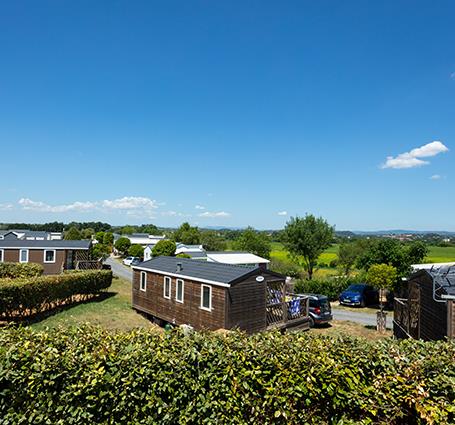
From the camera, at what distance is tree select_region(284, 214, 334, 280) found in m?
37.9

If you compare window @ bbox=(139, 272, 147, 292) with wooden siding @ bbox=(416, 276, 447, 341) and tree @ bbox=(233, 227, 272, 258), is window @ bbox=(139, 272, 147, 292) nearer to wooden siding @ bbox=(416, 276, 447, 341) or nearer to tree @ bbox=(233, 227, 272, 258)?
wooden siding @ bbox=(416, 276, 447, 341)

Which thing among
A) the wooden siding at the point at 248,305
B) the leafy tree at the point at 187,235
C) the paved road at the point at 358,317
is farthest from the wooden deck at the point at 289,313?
the leafy tree at the point at 187,235

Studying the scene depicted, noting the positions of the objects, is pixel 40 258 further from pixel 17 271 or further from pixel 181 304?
pixel 181 304

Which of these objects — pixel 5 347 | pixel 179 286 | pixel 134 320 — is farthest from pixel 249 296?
pixel 5 347

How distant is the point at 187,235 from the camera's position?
7125 centimetres

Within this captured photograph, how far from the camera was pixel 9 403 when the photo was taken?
387 centimetres

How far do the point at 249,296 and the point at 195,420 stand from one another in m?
10.3

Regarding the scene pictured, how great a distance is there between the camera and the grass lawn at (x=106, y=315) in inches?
616

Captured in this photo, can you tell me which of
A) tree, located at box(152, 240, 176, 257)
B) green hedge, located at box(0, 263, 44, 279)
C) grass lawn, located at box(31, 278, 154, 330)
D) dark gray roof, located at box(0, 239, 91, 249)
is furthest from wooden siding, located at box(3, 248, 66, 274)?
tree, located at box(152, 240, 176, 257)

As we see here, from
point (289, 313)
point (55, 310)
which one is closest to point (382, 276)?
point (289, 313)

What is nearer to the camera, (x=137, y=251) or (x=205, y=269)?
(x=205, y=269)

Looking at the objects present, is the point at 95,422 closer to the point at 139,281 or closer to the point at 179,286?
the point at 179,286

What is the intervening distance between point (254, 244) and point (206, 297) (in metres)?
37.4

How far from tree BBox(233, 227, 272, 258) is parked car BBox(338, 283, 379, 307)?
969 inches
